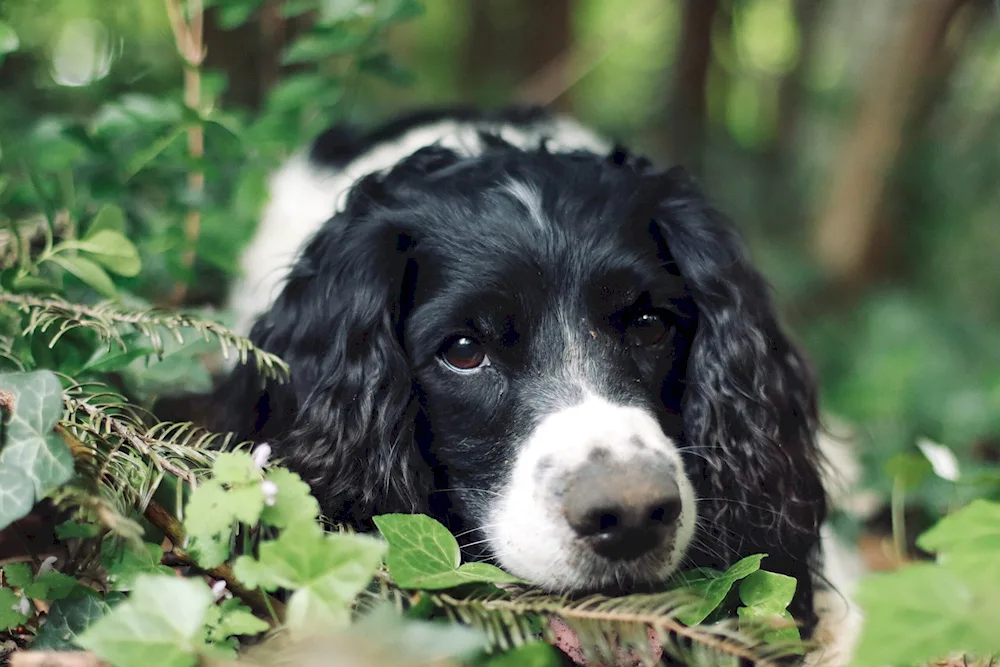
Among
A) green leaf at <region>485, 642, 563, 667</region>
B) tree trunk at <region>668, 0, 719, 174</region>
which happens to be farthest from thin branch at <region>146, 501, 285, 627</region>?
tree trunk at <region>668, 0, 719, 174</region>

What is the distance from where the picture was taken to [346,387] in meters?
1.94

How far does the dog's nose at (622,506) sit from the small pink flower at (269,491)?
1.90ft

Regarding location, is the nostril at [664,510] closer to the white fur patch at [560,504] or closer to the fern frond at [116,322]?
the white fur patch at [560,504]

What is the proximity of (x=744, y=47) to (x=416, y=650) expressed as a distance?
25.6 feet

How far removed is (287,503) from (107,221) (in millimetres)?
976

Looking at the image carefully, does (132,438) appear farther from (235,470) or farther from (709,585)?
(709,585)

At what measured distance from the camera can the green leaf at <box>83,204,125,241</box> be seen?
73.1 inches

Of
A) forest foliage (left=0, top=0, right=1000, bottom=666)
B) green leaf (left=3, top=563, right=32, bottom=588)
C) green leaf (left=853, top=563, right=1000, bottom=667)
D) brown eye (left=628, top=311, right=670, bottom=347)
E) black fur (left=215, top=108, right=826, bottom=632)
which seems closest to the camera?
green leaf (left=853, top=563, right=1000, bottom=667)

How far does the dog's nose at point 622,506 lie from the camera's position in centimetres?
154

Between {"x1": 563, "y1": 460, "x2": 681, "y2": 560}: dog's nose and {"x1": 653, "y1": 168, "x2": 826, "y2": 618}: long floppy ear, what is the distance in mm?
359

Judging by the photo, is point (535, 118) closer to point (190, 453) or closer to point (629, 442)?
point (629, 442)

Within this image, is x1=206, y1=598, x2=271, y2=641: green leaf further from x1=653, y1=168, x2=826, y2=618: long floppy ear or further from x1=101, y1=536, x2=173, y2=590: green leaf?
x1=653, y1=168, x2=826, y2=618: long floppy ear

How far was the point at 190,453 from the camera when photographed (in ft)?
4.55

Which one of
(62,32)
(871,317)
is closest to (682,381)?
(62,32)
